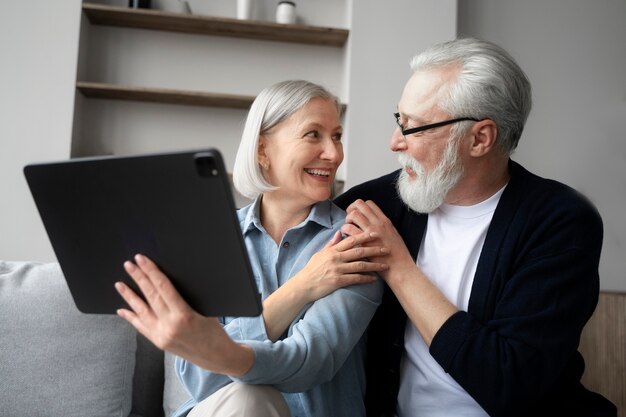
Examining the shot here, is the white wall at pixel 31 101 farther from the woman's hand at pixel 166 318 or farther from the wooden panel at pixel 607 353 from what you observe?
the wooden panel at pixel 607 353

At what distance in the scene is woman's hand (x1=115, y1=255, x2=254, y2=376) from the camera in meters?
0.91

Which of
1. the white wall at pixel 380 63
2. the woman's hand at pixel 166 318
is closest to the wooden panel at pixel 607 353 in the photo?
the white wall at pixel 380 63

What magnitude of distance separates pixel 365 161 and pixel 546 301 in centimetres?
204

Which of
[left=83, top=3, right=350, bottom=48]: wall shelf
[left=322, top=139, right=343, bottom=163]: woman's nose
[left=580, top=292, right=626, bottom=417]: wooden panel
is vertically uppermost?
[left=83, top=3, right=350, bottom=48]: wall shelf

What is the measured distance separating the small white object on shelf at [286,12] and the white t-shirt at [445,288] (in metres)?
2.15

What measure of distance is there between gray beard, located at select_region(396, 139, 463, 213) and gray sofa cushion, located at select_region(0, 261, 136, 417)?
0.96 meters

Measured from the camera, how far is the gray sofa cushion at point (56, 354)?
1670mm

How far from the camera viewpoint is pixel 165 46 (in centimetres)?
355

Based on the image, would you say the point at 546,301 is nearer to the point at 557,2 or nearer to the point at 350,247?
the point at 350,247

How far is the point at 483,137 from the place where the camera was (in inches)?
61.8

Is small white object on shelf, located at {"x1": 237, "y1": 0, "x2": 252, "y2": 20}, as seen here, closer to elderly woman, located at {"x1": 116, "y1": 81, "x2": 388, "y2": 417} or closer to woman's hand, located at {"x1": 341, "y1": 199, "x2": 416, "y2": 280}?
elderly woman, located at {"x1": 116, "y1": 81, "x2": 388, "y2": 417}

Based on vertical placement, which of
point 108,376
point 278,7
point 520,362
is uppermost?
point 278,7

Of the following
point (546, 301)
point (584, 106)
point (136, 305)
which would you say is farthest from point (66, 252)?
point (584, 106)

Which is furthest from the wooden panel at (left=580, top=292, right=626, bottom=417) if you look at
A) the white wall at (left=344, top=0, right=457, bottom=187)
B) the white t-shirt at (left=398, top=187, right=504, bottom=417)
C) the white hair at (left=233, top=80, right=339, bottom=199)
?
the white hair at (left=233, top=80, right=339, bottom=199)
